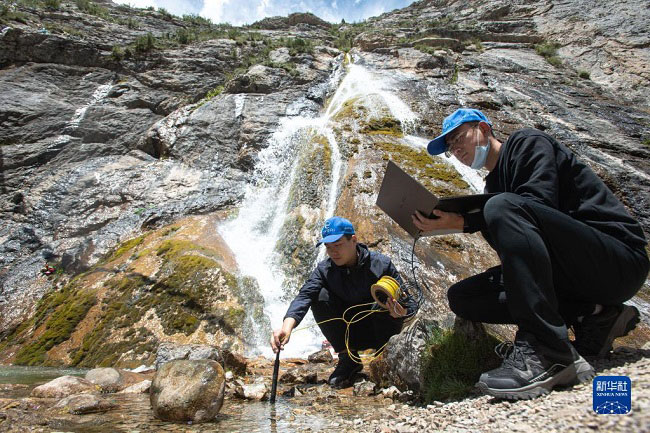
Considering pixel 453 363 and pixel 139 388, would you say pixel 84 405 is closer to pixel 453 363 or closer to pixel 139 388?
pixel 139 388

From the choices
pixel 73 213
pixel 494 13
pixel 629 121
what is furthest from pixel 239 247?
pixel 494 13

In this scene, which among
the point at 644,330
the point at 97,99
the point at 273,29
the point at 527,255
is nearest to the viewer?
the point at 527,255

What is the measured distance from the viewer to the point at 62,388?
3.21 m

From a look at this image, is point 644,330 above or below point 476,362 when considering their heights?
below

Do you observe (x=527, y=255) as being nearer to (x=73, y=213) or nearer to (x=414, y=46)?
(x=73, y=213)

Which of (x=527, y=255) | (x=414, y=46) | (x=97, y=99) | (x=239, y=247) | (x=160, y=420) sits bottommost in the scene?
(x=239, y=247)

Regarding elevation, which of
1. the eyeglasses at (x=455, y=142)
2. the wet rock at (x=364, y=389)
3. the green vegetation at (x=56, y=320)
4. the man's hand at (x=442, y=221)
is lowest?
the green vegetation at (x=56, y=320)

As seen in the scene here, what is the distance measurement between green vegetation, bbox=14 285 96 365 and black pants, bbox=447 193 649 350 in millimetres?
7753

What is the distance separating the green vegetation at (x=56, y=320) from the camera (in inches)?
264

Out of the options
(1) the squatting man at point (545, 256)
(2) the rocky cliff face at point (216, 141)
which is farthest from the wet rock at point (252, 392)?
(2) the rocky cliff face at point (216, 141)

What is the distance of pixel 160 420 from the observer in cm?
242

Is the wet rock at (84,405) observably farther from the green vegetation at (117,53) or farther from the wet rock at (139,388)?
the green vegetation at (117,53)

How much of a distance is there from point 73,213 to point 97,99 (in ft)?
20.5

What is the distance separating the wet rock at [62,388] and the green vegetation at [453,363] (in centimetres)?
300
